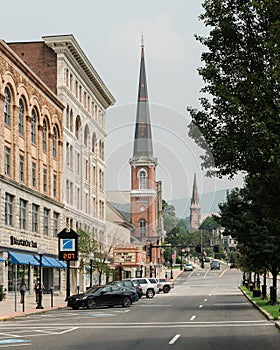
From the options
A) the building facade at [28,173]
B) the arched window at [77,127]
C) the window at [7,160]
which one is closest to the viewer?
the building facade at [28,173]

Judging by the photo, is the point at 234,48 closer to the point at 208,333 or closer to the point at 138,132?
the point at 208,333

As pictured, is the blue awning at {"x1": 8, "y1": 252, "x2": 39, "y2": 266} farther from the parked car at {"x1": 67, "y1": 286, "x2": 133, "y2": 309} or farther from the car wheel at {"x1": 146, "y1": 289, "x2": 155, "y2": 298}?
the car wheel at {"x1": 146, "y1": 289, "x2": 155, "y2": 298}

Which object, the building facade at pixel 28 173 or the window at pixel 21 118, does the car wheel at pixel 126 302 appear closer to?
the building facade at pixel 28 173

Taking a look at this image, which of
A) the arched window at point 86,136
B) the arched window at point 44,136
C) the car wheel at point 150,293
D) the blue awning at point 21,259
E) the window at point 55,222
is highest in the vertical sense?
the arched window at point 86,136

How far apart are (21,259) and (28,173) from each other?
843 centimetres

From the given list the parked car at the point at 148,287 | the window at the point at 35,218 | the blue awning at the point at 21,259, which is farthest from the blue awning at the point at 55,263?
the parked car at the point at 148,287

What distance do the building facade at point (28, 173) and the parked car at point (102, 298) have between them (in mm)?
8119

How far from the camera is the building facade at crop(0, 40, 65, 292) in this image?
50.8 m

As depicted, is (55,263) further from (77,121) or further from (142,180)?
(142,180)

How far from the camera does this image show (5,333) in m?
23.5

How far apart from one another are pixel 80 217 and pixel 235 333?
5375cm

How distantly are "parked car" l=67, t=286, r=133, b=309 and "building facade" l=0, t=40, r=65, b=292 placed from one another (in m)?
8.12

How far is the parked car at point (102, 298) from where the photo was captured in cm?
3981

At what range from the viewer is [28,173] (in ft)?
188
